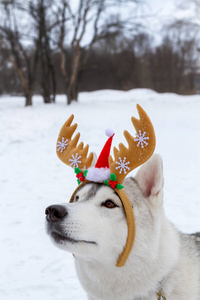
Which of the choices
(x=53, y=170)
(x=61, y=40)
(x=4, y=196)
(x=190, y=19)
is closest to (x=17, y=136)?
(x=53, y=170)

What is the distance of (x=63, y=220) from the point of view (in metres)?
1.61

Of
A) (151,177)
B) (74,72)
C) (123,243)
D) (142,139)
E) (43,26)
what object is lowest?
(123,243)

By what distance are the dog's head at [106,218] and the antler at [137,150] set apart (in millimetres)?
70

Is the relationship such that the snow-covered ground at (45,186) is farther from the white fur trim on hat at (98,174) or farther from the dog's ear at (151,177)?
the dog's ear at (151,177)

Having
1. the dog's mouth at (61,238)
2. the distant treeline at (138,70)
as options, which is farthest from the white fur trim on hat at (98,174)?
the distant treeline at (138,70)

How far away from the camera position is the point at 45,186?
18.4 feet

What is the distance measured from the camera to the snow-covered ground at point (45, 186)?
303 centimetres

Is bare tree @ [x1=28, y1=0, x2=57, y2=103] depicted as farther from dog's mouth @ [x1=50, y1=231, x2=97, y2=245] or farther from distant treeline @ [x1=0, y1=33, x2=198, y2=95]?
dog's mouth @ [x1=50, y1=231, x2=97, y2=245]

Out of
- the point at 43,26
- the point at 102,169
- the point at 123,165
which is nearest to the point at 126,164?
the point at 123,165

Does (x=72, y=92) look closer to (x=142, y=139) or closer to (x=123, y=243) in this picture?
(x=142, y=139)

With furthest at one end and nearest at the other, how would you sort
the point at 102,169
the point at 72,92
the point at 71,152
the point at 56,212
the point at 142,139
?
the point at 72,92 < the point at 71,152 < the point at 102,169 < the point at 142,139 < the point at 56,212

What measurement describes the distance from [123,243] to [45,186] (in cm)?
407

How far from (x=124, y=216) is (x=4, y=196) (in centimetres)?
383

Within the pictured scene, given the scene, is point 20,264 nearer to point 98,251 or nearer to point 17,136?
point 98,251
